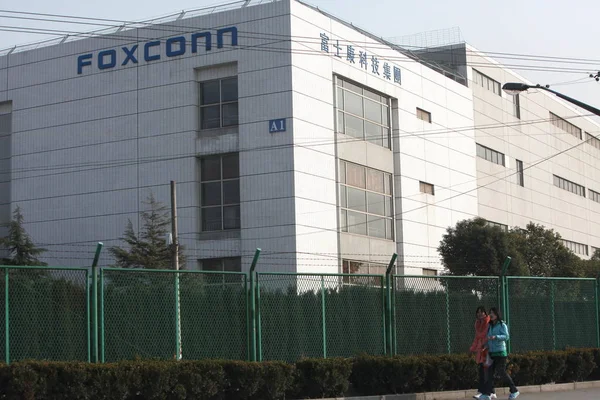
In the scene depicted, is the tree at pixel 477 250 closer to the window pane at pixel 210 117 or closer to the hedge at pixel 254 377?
the window pane at pixel 210 117

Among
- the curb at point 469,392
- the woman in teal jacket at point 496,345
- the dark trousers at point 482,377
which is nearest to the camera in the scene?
the woman in teal jacket at point 496,345

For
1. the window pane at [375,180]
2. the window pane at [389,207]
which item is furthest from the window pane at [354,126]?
the window pane at [389,207]

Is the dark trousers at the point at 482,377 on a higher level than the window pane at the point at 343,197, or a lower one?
lower

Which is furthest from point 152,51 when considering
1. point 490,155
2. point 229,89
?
point 490,155

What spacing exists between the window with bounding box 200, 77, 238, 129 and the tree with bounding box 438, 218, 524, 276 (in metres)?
12.7

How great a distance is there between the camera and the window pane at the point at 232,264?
45.8 metres

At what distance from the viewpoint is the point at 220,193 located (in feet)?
152

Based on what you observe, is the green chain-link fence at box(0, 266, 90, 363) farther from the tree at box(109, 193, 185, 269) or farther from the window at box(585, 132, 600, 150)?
the window at box(585, 132, 600, 150)

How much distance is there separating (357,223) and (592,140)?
41113mm

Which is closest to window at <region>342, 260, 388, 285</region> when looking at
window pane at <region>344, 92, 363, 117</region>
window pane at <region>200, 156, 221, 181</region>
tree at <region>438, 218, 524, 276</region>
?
tree at <region>438, 218, 524, 276</region>

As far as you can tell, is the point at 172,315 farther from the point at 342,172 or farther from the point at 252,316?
the point at 342,172

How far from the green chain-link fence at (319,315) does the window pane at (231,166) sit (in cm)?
2659

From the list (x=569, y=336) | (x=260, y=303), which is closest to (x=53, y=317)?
(x=260, y=303)

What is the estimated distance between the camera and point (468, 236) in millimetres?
49312
